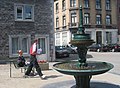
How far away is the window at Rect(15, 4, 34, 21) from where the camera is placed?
20562 mm

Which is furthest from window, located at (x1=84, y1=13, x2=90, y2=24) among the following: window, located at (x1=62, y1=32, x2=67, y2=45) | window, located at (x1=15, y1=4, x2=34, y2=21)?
window, located at (x1=15, y1=4, x2=34, y2=21)

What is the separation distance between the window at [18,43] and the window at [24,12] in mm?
1463

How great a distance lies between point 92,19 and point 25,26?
93.8ft

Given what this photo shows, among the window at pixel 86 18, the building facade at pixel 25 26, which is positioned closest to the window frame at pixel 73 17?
the window at pixel 86 18

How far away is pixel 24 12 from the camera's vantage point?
20.8 meters

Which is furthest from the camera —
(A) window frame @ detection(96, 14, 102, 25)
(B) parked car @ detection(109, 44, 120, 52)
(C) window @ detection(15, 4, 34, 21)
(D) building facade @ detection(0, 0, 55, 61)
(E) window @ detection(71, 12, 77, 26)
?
(A) window frame @ detection(96, 14, 102, 25)

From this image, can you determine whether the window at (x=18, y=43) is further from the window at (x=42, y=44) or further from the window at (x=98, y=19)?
A: the window at (x=98, y=19)

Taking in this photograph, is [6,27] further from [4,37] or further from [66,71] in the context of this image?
[66,71]

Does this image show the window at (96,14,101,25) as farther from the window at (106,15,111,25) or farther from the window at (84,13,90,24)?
the window at (84,13,90,24)

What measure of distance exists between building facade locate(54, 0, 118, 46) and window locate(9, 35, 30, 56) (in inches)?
1013

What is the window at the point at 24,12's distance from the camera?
67.5 feet

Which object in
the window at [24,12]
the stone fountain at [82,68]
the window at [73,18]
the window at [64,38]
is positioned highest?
the window at [73,18]

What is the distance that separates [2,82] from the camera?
11.2 meters

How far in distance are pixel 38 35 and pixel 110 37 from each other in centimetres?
3034
